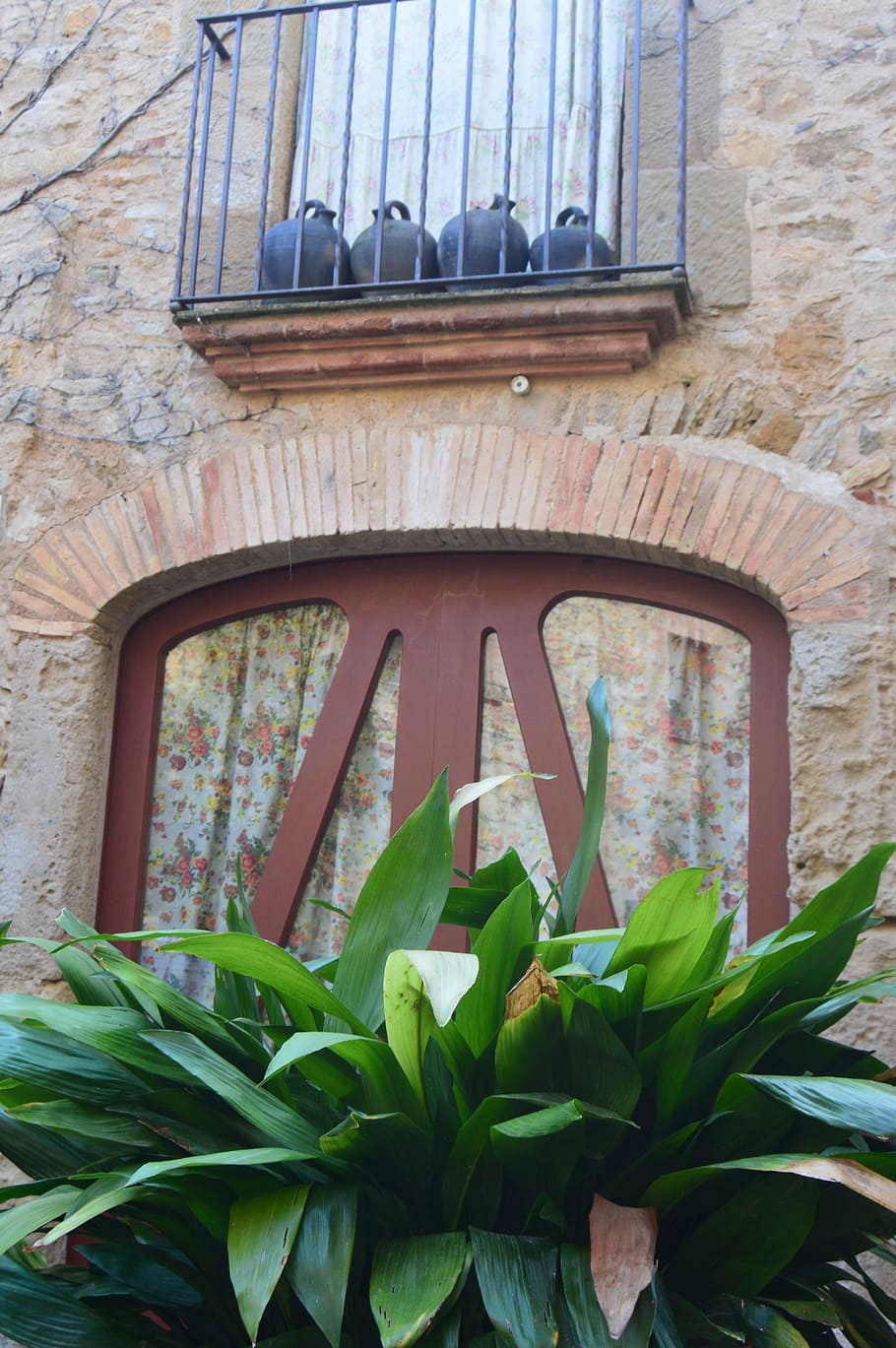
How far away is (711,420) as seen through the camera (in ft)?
9.92

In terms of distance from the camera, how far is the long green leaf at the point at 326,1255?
4.66 feet

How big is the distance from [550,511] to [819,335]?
0.71 metres

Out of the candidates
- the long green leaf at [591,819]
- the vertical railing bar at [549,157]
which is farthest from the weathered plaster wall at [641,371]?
the long green leaf at [591,819]

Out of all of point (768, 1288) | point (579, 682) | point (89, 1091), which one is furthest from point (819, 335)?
point (89, 1091)

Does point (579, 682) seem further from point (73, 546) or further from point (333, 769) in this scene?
point (73, 546)

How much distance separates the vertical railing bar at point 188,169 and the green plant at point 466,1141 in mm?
2120

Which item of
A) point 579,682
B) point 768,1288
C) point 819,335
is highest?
point 819,335

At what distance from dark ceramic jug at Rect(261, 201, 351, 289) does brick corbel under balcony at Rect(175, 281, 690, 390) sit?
110 mm

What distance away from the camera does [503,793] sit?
3.13 meters

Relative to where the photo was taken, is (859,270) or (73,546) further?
(73,546)

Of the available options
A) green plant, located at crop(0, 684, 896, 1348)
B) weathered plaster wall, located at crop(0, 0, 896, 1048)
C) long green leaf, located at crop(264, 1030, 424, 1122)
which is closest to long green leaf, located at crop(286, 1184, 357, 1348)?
green plant, located at crop(0, 684, 896, 1348)

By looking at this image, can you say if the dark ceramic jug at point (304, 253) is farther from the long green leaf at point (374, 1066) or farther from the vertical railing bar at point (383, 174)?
the long green leaf at point (374, 1066)

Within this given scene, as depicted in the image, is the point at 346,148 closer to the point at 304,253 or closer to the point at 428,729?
the point at 304,253

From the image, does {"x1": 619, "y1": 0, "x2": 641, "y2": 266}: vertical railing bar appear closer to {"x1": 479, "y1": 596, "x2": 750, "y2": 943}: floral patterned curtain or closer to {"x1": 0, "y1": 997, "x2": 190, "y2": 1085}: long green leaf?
{"x1": 479, "y1": 596, "x2": 750, "y2": 943}: floral patterned curtain
